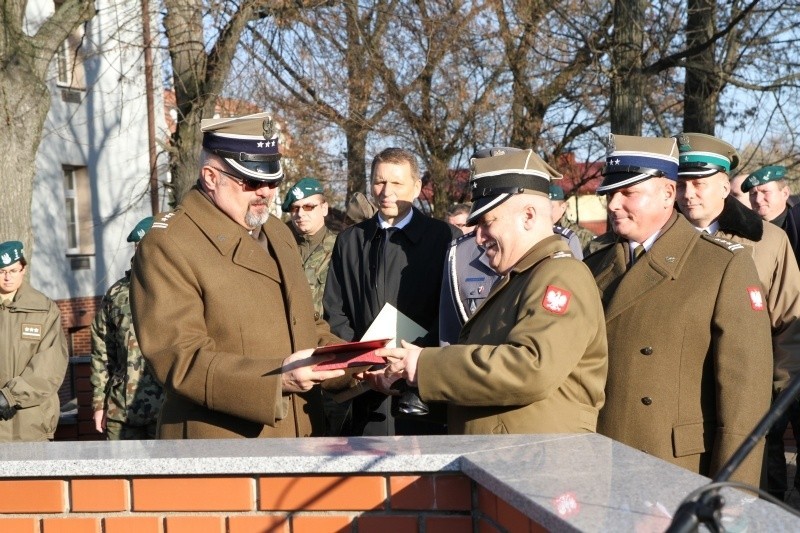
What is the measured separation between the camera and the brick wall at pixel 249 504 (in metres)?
2.54

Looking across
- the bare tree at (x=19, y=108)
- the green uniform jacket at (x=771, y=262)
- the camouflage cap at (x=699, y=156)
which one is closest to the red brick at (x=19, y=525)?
the camouflage cap at (x=699, y=156)

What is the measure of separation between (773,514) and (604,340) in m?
1.27

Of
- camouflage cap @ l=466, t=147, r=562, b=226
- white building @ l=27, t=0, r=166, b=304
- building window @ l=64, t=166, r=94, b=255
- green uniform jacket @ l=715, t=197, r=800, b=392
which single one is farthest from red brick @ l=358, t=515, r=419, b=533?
building window @ l=64, t=166, r=94, b=255

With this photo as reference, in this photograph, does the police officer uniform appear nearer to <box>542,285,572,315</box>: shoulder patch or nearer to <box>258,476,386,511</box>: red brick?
<box>542,285,572,315</box>: shoulder patch

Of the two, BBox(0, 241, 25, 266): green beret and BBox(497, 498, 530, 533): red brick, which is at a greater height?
BBox(0, 241, 25, 266): green beret

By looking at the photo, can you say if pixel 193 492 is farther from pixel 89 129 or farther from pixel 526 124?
pixel 89 129

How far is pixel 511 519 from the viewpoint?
2.28 m

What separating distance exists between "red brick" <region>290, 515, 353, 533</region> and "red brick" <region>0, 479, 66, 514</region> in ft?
1.95

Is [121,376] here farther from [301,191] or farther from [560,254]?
[560,254]

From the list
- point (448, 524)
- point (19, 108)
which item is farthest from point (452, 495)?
point (19, 108)

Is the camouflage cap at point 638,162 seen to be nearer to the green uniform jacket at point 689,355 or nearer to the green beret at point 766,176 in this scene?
the green uniform jacket at point 689,355

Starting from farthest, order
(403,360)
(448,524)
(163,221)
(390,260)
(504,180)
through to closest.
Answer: (390,260)
(163,221)
(504,180)
(403,360)
(448,524)

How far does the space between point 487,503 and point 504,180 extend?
125 cm

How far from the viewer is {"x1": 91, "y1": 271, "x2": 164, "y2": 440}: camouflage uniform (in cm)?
638
